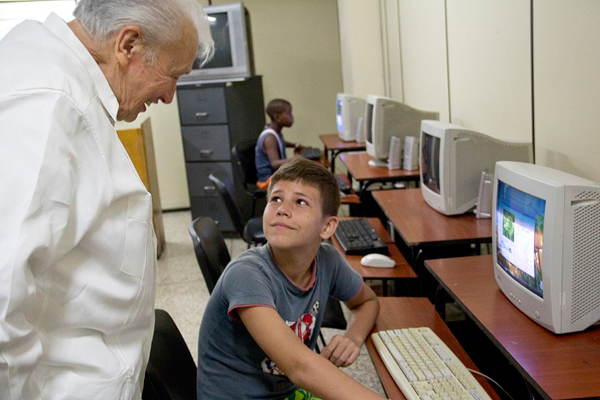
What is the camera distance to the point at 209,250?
2012 millimetres

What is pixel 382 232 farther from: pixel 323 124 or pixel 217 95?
pixel 323 124

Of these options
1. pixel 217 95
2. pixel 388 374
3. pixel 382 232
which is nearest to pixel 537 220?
pixel 388 374

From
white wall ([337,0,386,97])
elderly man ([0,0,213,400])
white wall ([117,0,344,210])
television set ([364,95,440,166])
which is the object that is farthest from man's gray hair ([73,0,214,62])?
white wall ([117,0,344,210])

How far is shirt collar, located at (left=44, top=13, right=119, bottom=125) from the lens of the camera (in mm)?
994

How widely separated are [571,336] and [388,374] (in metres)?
0.43

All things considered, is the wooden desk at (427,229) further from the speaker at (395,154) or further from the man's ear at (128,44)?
the man's ear at (128,44)

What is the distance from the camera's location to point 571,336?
1.41 metres

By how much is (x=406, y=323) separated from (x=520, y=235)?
1.30 ft

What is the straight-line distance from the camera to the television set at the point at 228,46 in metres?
5.38

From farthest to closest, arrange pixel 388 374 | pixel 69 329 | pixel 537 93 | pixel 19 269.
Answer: pixel 537 93 < pixel 388 374 < pixel 69 329 < pixel 19 269

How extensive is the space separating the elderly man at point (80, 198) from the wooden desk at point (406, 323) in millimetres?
586

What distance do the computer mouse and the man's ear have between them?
138 centimetres

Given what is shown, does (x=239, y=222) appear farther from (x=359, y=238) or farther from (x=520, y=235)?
(x=520, y=235)

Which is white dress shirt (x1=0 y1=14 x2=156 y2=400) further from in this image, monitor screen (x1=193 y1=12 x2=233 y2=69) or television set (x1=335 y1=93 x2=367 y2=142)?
monitor screen (x1=193 y1=12 x2=233 y2=69)
